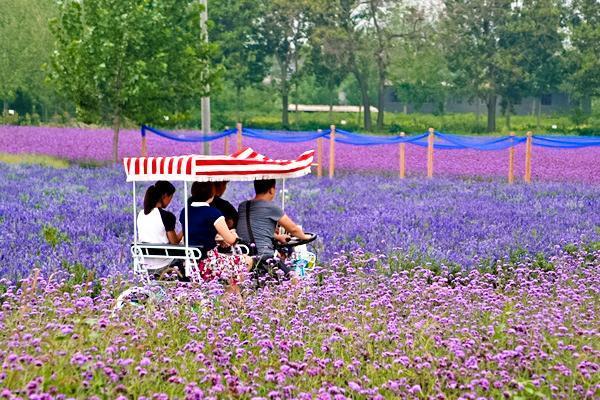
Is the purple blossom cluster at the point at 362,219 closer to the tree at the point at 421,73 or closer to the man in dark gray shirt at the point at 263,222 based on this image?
the man in dark gray shirt at the point at 263,222

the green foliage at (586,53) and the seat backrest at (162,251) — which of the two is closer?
the seat backrest at (162,251)

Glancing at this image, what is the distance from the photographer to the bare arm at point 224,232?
823 centimetres

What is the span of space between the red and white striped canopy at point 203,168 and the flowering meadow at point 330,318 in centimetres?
91

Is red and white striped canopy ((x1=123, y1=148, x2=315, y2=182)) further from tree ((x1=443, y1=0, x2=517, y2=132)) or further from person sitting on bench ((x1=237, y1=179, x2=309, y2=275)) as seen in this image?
tree ((x1=443, y1=0, x2=517, y2=132))

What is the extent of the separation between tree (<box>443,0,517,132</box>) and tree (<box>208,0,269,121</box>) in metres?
12.0

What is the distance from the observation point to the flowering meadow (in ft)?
17.0

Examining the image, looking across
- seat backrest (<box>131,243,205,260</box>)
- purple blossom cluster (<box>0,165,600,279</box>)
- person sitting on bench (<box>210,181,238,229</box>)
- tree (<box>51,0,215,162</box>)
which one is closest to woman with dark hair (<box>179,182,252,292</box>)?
seat backrest (<box>131,243,205,260</box>)

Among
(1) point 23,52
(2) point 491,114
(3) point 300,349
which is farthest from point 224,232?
(2) point 491,114

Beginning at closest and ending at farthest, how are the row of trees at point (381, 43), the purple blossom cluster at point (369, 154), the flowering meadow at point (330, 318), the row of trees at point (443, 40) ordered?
the flowering meadow at point (330, 318) → the purple blossom cluster at point (369, 154) → the row of trees at point (381, 43) → the row of trees at point (443, 40)

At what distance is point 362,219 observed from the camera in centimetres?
1311

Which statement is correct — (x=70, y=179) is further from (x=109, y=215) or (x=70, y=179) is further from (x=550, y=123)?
(x=550, y=123)

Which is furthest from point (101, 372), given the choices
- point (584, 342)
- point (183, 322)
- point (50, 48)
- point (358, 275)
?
point (50, 48)

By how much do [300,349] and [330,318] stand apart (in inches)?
17.4

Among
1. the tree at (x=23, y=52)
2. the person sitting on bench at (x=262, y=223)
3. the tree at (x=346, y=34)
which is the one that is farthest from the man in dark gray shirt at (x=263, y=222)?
the tree at (x=346, y=34)
